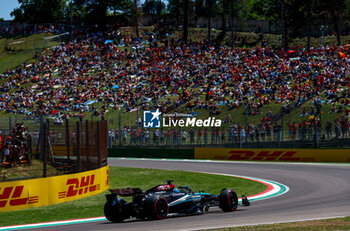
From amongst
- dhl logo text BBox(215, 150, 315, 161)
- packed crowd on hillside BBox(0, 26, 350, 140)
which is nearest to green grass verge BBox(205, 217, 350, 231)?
packed crowd on hillside BBox(0, 26, 350, 140)

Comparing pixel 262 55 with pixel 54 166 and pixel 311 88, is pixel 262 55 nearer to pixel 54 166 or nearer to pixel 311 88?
pixel 311 88

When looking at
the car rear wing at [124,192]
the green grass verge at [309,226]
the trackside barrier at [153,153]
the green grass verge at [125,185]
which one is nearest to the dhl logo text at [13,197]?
the green grass verge at [125,185]

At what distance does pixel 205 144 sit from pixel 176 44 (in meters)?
22.6

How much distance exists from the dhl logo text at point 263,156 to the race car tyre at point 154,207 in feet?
66.2

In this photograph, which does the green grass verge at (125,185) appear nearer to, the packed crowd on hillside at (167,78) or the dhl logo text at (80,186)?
the dhl logo text at (80,186)

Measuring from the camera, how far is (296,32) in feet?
184

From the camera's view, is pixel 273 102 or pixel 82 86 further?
pixel 82 86

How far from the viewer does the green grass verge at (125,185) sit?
46.6ft

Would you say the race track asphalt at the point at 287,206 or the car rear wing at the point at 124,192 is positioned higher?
the car rear wing at the point at 124,192

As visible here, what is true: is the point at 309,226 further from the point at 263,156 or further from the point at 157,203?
the point at 263,156

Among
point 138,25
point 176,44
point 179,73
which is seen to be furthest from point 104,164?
point 138,25

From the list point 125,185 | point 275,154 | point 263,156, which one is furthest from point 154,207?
point 263,156

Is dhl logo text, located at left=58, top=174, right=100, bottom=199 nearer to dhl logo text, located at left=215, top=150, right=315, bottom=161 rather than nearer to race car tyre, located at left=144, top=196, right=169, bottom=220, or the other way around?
race car tyre, located at left=144, top=196, right=169, bottom=220

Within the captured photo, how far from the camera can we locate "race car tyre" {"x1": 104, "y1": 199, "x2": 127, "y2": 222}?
12.3m
